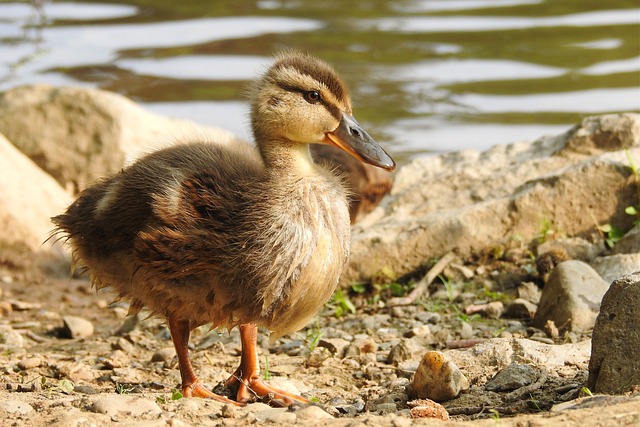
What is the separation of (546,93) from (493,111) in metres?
0.79

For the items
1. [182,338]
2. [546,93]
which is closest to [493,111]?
[546,93]

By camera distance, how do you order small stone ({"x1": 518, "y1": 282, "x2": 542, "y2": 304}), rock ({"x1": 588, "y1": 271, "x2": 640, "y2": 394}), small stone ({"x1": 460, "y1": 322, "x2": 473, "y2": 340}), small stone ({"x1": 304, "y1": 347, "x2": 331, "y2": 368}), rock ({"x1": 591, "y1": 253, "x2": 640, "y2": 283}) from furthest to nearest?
small stone ({"x1": 518, "y1": 282, "x2": 542, "y2": 304})
rock ({"x1": 591, "y1": 253, "x2": 640, "y2": 283})
small stone ({"x1": 460, "y1": 322, "x2": 473, "y2": 340})
small stone ({"x1": 304, "y1": 347, "x2": 331, "y2": 368})
rock ({"x1": 588, "y1": 271, "x2": 640, "y2": 394})

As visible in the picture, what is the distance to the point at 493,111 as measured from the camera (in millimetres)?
12125

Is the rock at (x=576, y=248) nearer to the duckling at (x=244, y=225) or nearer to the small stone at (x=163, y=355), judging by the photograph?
the duckling at (x=244, y=225)

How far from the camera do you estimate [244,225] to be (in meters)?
5.10

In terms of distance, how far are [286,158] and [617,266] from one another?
7.69 ft

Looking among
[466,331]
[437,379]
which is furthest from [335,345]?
[437,379]

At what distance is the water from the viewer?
1201cm

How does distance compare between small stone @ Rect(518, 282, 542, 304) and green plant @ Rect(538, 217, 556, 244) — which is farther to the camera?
green plant @ Rect(538, 217, 556, 244)

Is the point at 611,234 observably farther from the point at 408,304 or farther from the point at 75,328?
the point at 75,328

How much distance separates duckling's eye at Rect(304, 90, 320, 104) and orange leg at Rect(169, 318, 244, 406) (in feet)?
4.29

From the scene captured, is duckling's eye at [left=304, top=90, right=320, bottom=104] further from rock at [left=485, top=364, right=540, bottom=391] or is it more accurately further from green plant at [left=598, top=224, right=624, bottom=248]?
green plant at [left=598, top=224, right=624, bottom=248]

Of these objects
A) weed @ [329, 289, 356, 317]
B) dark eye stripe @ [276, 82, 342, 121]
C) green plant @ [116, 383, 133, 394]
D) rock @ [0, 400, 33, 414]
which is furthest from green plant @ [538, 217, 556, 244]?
rock @ [0, 400, 33, 414]

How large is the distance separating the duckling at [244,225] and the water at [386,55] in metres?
5.60
